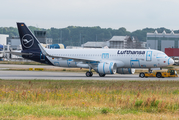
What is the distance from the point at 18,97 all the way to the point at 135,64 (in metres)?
26.4

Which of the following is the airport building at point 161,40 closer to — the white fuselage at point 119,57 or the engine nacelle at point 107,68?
the white fuselage at point 119,57

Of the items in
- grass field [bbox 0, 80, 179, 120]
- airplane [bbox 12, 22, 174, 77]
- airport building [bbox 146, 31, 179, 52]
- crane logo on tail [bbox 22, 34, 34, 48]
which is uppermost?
airport building [bbox 146, 31, 179, 52]

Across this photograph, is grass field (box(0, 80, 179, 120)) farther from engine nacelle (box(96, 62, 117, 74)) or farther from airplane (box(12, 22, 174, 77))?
airplane (box(12, 22, 174, 77))

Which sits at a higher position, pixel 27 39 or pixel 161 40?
pixel 161 40

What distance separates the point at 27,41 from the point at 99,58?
501 inches

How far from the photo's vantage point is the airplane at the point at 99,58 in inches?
1703

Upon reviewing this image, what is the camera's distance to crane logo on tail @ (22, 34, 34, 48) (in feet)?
163

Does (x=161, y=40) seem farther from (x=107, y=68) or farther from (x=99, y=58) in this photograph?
(x=107, y=68)

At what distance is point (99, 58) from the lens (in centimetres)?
4575

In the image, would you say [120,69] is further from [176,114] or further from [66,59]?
[176,114]

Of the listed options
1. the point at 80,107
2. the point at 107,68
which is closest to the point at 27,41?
the point at 107,68

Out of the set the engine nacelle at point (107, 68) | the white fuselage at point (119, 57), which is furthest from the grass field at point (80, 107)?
the white fuselage at point (119, 57)

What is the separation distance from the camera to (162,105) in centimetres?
1689

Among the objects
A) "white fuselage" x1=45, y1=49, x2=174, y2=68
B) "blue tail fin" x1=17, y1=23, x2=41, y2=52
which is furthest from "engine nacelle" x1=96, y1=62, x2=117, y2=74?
"blue tail fin" x1=17, y1=23, x2=41, y2=52
